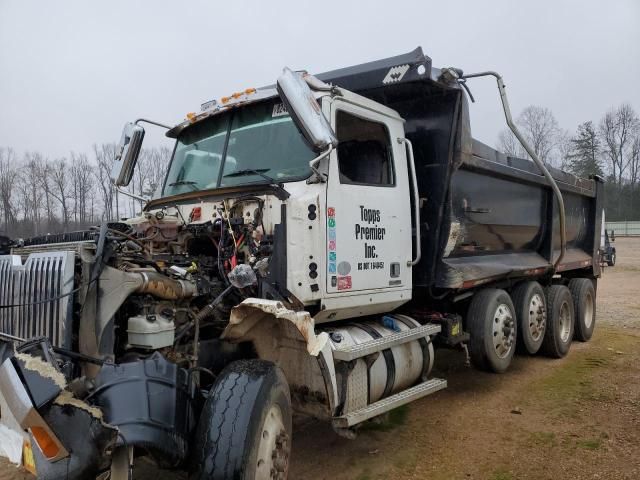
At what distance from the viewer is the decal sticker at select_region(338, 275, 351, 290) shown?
387cm

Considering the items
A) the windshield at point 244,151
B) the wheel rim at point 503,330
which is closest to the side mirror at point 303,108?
the windshield at point 244,151

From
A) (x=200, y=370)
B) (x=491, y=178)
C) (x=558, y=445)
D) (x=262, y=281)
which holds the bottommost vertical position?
(x=558, y=445)

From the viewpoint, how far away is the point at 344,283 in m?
3.92

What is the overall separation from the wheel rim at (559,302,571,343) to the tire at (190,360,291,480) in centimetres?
577

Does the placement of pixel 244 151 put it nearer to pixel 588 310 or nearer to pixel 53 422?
pixel 53 422

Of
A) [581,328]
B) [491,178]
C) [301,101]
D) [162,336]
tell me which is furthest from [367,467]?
[581,328]

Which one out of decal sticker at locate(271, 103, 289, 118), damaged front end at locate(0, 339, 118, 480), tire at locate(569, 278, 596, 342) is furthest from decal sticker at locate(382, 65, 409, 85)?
tire at locate(569, 278, 596, 342)

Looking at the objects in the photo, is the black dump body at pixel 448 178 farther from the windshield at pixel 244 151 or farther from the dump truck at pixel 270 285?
the windshield at pixel 244 151

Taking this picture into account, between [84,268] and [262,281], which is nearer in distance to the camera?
[84,268]

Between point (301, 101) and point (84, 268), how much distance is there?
1.55 metres

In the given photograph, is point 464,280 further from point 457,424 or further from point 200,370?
point 200,370

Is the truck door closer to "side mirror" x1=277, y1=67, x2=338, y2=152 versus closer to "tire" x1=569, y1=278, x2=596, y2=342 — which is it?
"side mirror" x1=277, y1=67, x2=338, y2=152

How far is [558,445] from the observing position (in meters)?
4.35

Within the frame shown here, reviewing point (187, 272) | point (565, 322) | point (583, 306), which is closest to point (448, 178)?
point (187, 272)
